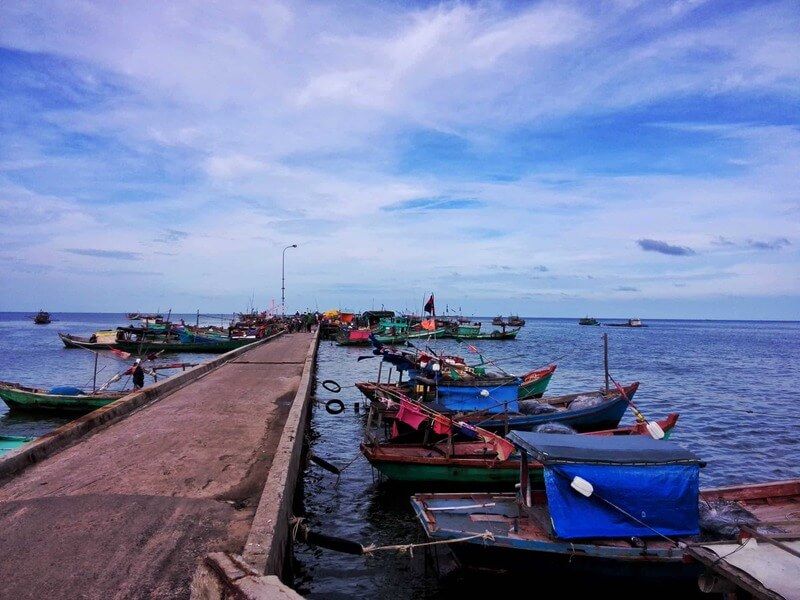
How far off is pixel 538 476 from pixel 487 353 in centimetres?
4231

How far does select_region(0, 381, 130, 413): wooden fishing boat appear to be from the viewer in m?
19.9

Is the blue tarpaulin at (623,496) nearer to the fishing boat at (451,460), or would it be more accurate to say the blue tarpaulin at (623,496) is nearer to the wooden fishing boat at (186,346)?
the fishing boat at (451,460)

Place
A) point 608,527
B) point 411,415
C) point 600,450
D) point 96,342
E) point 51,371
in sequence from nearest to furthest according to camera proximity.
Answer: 1. point 608,527
2. point 600,450
3. point 411,415
4. point 51,371
5. point 96,342

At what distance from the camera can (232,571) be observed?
4.35 metres

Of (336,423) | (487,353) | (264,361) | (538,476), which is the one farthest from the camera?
(487,353)

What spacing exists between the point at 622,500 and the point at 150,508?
21.3 ft

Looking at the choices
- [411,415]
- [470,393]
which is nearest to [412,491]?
[411,415]

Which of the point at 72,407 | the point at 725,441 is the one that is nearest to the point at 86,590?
the point at 72,407

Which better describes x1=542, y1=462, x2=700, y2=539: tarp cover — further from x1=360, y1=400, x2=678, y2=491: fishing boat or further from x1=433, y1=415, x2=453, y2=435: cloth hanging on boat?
x1=433, y1=415, x2=453, y2=435: cloth hanging on boat

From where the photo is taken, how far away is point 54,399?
20.0 m

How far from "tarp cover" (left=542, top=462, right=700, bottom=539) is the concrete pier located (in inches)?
156

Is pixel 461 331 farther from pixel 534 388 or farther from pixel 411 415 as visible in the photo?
pixel 411 415

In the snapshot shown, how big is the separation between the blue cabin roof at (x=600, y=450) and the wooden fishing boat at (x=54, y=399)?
1670 cm

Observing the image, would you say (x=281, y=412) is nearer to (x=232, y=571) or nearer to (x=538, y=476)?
(x=538, y=476)
